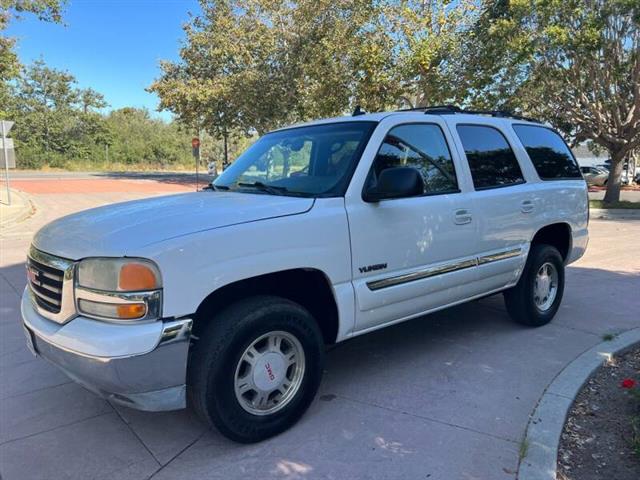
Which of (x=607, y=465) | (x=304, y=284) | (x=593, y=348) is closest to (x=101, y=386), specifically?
(x=304, y=284)

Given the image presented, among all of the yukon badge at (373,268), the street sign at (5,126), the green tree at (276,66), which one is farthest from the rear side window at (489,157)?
the street sign at (5,126)

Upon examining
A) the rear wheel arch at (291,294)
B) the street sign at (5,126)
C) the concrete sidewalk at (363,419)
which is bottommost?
the concrete sidewalk at (363,419)

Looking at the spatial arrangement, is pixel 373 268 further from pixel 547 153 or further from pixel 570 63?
pixel 570 63

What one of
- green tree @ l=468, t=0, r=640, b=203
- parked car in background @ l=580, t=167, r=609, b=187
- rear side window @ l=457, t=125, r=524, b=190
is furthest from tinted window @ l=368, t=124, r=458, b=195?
parked car in background @ l=580, t=167, r=609, b=187

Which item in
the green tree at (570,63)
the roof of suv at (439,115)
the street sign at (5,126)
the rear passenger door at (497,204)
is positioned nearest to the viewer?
the roof of suv at (439,115)

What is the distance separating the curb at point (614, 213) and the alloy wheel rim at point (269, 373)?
16.4 meters

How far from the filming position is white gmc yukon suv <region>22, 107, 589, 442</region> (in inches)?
104

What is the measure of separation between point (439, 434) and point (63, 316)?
230 centimetres

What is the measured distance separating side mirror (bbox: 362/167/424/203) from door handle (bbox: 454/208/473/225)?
0.74 m

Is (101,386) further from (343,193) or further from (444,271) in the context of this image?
(444,271)

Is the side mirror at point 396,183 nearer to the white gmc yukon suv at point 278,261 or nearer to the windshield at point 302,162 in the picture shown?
the white gmc yukon suv at point 278,261

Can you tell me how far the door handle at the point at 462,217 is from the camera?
158 inches

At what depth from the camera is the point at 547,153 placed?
523 centimetres

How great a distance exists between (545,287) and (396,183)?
2.72m
